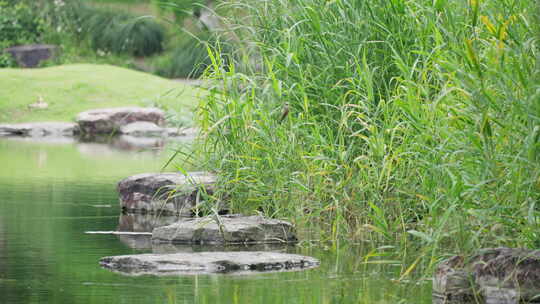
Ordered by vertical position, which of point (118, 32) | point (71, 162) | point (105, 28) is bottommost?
point (71, 162)

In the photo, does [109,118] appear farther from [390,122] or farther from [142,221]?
[390,122]

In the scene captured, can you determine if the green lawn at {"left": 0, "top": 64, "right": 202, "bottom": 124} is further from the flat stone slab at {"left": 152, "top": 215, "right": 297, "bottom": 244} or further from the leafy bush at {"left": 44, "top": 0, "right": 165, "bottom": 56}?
the flat stone slab at {"left": 152, "top": 215, "right": 297, "bottom": 244}

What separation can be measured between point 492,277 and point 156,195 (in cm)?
394

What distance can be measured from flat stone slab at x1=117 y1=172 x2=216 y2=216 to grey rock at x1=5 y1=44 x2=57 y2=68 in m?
18.3

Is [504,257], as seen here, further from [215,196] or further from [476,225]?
[215,196]

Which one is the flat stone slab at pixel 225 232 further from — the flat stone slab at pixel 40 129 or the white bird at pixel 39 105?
the white bird at pixel 39 105

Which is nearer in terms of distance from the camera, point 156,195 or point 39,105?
point 156,195

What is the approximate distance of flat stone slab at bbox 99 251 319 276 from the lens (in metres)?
5.31

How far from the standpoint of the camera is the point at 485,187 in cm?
476

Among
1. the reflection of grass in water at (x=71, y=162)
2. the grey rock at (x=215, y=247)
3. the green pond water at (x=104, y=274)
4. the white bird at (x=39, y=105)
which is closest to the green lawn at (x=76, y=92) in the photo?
the white bird at (x=39, y=105)

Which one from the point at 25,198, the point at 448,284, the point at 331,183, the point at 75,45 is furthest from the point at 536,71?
the point at 75,45

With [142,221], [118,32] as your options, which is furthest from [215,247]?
[118,32]

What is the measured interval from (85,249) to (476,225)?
7.79ft

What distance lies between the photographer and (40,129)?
728 inches
